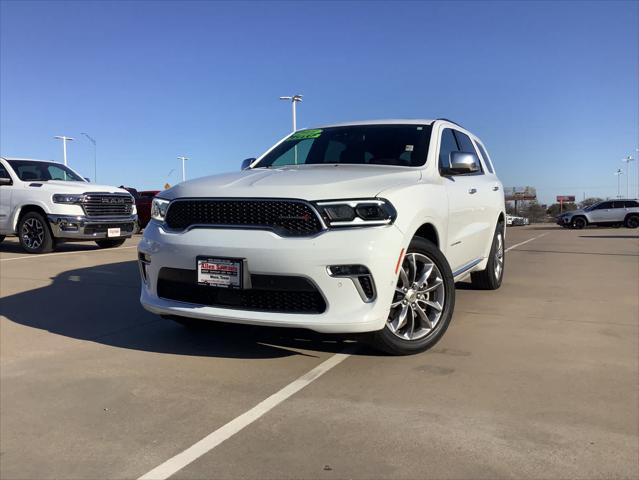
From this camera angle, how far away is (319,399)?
3.16 m

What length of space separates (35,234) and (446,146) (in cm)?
851

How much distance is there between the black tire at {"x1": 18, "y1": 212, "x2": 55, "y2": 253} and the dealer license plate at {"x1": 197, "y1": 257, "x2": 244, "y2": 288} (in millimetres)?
7895

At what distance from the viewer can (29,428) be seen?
290cm

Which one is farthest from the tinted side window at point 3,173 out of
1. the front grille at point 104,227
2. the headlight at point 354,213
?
the headlight at point 354,213

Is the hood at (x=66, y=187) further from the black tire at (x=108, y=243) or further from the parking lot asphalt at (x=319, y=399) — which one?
the parking lot asphalt at (x=319, y=399)

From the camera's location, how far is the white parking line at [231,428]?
2426 mm

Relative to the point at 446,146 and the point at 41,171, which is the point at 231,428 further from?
the point at 41,171

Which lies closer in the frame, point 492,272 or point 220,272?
point 220,272

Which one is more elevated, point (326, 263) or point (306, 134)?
point (306, 134)

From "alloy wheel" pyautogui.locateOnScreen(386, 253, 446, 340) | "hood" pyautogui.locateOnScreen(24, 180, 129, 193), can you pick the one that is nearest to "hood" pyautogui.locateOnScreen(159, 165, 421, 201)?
"alloy wheel" pyautogui.locateOnScreen(386, 253, 446, 340)

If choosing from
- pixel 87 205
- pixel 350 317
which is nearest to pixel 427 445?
pixel 350 317

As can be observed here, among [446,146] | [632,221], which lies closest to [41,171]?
[446,146]

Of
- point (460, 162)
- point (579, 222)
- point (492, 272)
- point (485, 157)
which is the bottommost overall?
point (579, 222)

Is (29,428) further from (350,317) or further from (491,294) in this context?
(491,294)
